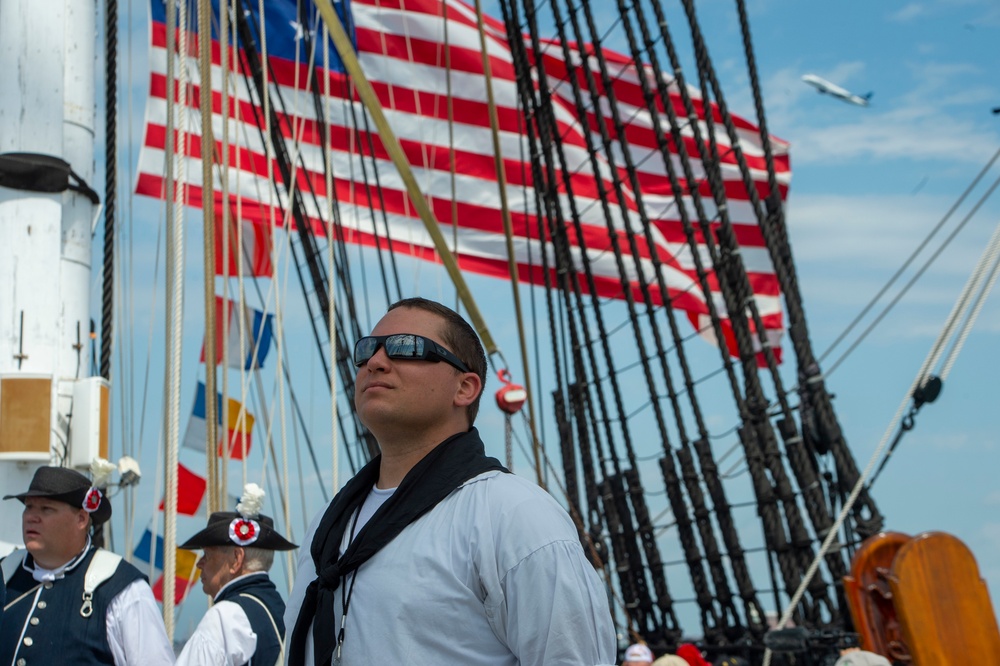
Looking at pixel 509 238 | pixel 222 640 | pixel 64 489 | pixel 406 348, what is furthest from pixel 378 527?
pixel 509 238

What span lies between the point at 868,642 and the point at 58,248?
110 inches

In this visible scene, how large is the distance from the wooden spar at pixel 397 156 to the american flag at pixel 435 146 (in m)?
4.14

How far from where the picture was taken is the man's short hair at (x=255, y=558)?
296cm

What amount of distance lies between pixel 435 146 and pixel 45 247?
228 inches

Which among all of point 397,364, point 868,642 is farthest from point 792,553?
point 397,364

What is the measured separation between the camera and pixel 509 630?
1.28 metres

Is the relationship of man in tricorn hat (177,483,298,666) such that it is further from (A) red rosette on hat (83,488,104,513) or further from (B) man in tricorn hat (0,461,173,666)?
(A) red rosette on hat (83,488,104,513)

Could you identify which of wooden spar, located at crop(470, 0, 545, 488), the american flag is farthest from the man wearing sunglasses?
the american flag

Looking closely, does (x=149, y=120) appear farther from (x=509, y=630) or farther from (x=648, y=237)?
(x=509, y=630)

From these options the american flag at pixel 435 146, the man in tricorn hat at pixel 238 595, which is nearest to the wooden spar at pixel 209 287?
the man in tricorn hat at pixel 238 595

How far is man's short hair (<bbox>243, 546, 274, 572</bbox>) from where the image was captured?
2.96 meters

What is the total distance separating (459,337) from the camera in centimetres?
149

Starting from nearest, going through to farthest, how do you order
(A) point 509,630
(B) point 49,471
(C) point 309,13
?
(A) point 509,630 < (B) point 49,471 < (C) point 309,13

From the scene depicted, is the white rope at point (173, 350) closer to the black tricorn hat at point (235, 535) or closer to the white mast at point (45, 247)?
the white mast at point (45, 247)
